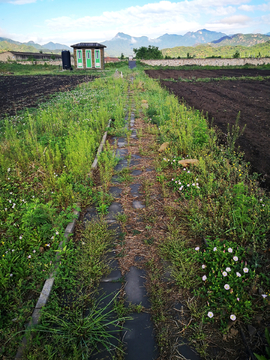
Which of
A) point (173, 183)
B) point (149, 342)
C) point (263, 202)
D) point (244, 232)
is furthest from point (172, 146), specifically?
point (149, 342)

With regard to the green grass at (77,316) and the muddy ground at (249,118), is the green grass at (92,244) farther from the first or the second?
the muddy ground at (249,118)

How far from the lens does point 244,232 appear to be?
324 centimetres

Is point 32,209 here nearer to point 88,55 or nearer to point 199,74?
point 199,74

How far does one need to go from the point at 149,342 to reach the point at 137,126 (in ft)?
27.5

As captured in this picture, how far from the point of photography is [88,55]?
3634cm

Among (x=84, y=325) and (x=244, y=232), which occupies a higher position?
(x=244, y=232)

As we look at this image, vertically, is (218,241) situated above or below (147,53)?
below

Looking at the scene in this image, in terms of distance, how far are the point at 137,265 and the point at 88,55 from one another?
39.8 m

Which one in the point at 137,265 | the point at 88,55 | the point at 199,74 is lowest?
the point at 137,265

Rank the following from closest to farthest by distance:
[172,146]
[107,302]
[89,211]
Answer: [107,302] < [89,211] < [172,146]

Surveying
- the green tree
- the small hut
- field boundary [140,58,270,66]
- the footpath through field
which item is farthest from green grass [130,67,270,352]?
the green tree

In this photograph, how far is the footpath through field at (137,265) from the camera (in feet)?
7.46

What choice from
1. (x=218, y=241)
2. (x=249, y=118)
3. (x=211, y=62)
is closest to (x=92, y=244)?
(x=218, y=241)

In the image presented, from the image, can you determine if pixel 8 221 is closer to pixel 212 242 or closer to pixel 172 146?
pixel 212 242
